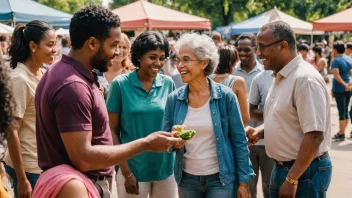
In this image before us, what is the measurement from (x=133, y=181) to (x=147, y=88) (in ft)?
2.73

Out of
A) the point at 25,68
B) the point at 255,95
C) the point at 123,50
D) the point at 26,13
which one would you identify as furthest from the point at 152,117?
the point at 26,13

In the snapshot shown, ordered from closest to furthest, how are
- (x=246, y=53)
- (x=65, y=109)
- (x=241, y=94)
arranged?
(x=65, y=109), (x=241, y=94), (x=246, y=53)

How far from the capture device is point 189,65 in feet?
12.4

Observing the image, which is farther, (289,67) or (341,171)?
(341,171)

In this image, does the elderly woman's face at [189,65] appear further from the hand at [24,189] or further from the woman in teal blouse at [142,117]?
the hand at [24,189]

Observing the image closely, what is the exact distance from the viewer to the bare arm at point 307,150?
332 cm

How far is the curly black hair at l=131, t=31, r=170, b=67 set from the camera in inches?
171

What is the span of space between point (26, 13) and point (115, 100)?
5.60 m

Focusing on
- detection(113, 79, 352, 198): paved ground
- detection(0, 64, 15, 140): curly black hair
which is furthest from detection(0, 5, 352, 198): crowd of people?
detection(113, 79, 352, 198): paved ground

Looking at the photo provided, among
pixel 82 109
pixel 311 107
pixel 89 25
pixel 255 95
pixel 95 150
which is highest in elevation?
pixel 89 25

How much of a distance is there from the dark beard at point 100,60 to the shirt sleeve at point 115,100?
1468 mm

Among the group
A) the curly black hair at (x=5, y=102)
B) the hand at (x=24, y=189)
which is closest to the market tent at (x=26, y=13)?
the hand at (x=24, y=189)

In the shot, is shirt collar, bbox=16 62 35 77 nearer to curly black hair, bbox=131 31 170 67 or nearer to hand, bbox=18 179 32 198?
hand, bbox=18 179 32 198

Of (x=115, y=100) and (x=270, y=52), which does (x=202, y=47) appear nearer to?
(x=270, y=52)
